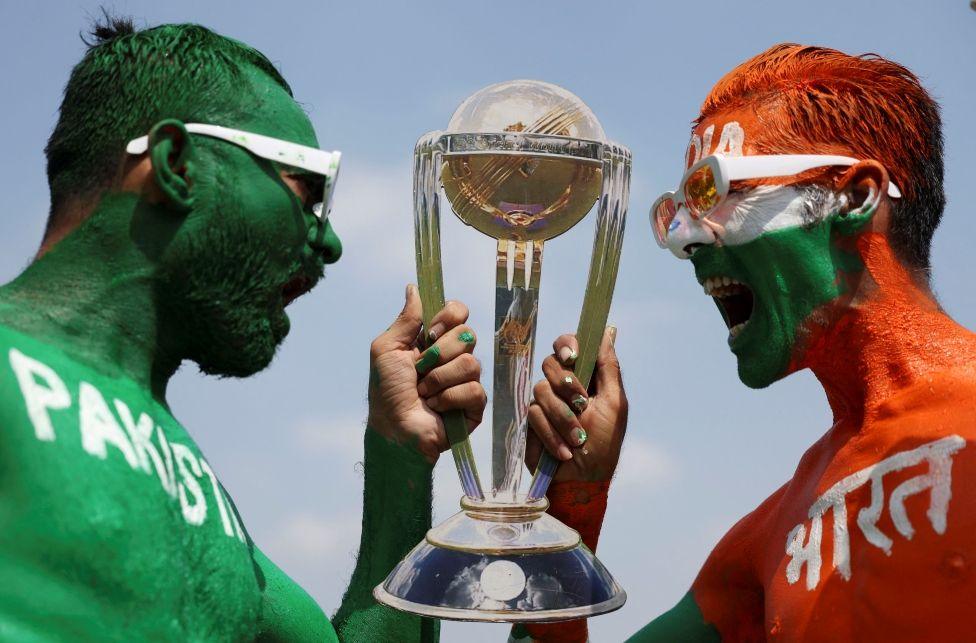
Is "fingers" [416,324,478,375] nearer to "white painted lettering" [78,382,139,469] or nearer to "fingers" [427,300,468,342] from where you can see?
"fingers" [427,300,468,342]

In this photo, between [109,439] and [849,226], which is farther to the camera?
[849,226]

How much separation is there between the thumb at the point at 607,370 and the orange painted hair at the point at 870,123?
2.94ft

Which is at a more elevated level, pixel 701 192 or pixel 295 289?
pixel 701 192

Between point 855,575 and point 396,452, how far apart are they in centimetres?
150

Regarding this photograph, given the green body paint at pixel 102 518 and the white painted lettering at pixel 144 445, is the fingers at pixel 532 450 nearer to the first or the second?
the green body paint at pixel 102 518

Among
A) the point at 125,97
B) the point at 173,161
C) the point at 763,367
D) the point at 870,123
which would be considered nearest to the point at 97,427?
the point at 173,161

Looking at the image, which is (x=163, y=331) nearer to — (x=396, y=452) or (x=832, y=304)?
(x=396, y=452)

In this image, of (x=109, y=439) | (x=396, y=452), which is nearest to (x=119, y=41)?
(x=109, y=439)

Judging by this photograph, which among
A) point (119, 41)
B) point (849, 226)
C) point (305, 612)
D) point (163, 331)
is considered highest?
point (119, 41)

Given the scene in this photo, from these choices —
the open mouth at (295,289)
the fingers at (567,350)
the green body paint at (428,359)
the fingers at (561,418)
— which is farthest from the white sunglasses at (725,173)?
the open mouth at (295,289)

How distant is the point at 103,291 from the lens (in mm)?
3086

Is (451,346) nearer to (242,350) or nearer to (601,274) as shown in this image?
(601,274)

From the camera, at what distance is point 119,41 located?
3.31 m

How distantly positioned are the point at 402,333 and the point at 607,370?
0.64 metres
